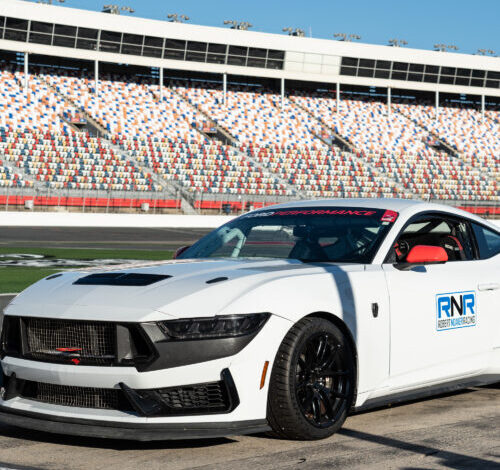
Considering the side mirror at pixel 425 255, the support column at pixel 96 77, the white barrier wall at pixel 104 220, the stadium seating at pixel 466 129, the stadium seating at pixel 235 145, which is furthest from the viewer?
the stadium seating at pixel 466 129

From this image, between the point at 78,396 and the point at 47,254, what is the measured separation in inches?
725

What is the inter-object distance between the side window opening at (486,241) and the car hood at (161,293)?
1342 millimetres

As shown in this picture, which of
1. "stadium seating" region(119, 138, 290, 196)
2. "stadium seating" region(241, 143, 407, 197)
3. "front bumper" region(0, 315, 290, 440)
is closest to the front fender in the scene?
"front bumper" region(0, 315, 290, 440)

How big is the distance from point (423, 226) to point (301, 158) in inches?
1799

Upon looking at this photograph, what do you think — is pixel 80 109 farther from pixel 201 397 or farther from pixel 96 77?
pixel 201 397

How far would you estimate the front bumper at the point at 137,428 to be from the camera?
428 cm

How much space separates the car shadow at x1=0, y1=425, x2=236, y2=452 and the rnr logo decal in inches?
63.2

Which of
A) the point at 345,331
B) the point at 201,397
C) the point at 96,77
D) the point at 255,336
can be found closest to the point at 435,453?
the point at 345,331

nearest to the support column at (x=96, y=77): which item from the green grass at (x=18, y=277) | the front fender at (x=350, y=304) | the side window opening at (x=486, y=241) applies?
the green grass at (x=18, y=277)

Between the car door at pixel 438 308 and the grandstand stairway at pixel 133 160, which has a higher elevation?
the grandstand stairway at pixel 133 160

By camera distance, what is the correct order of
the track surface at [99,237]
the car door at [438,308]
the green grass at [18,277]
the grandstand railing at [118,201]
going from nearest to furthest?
the car door at [438,308]
the green grass at [18,277]
the track surface at [99,237]
the grandstand railing at [118,201]

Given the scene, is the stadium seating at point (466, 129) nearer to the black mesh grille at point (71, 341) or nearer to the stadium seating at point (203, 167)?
the stadium seating at point (203, 167)

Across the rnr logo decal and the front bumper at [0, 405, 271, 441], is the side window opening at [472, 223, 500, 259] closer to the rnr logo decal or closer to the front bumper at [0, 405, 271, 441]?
the rnr logo decal

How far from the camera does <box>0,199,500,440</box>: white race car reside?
436cm
